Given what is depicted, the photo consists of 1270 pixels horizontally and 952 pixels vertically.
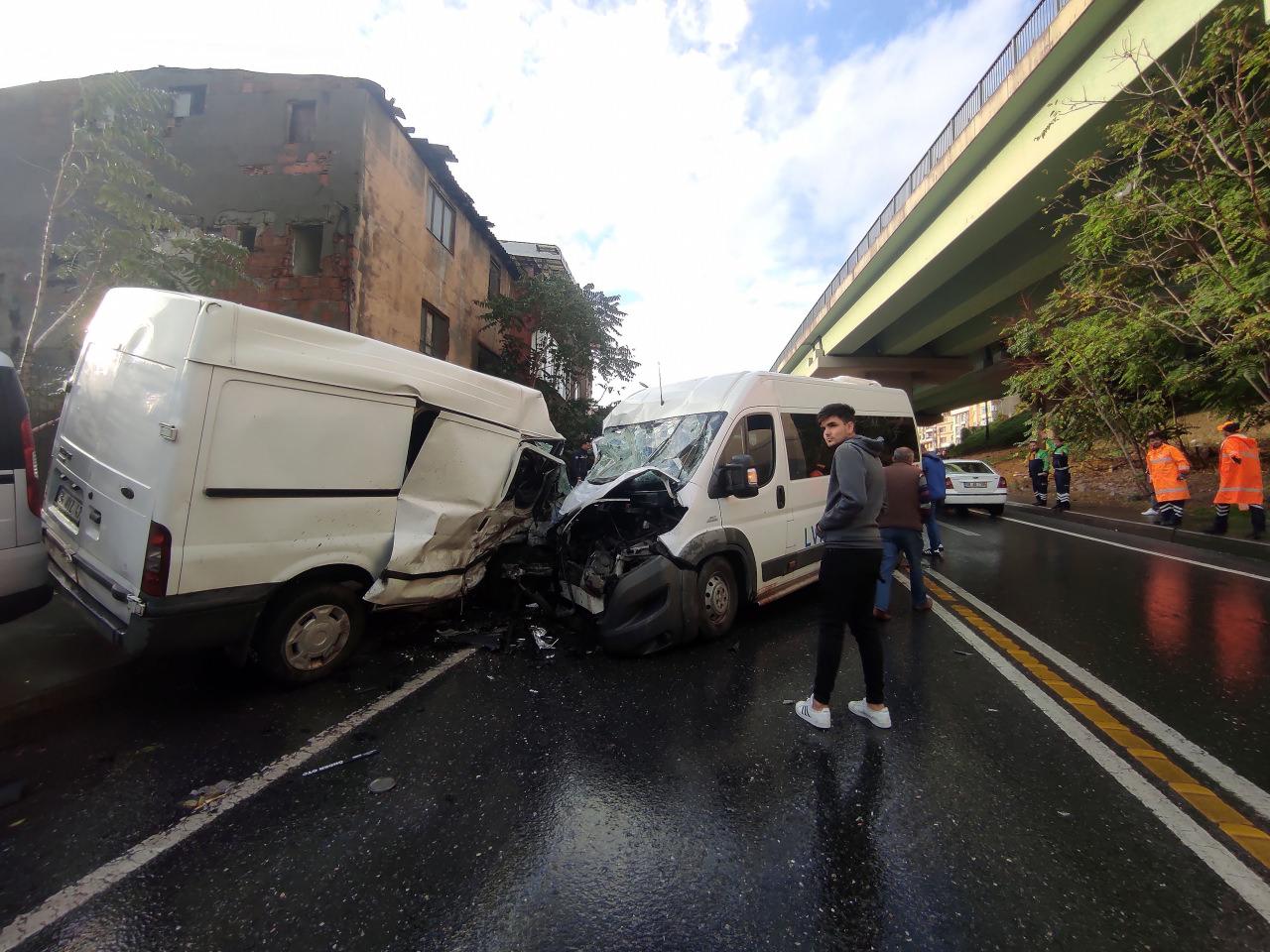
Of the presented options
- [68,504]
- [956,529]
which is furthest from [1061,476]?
[68,504]

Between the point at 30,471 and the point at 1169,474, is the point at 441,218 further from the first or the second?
the point at 1169,474

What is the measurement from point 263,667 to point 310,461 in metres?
1.33

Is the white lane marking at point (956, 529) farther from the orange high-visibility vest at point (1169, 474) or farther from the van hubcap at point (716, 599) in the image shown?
the van hubcap at point (716, 599)

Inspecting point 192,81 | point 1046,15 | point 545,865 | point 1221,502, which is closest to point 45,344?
point 192,81

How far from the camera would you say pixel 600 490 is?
460 centimetres

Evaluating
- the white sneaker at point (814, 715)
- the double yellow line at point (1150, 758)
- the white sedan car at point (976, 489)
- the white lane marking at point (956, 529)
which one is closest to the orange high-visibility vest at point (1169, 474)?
the white sedan car at point (976, 489)

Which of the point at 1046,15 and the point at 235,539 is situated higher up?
the point at 1046,15

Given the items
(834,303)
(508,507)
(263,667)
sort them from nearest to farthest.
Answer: (263,667), (508,507), (834,303)

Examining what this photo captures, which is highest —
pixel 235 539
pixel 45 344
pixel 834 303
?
pixel 834 303

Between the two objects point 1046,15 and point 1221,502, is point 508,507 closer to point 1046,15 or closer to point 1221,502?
point 1221,502

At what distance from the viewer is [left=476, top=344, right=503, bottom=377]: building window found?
626 inches

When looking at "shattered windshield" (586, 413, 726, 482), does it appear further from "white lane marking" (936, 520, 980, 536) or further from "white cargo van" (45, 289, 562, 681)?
"white lane marking" (936, 520, 980, 536)

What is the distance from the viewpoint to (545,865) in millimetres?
2105

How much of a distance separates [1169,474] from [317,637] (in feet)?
43.3
